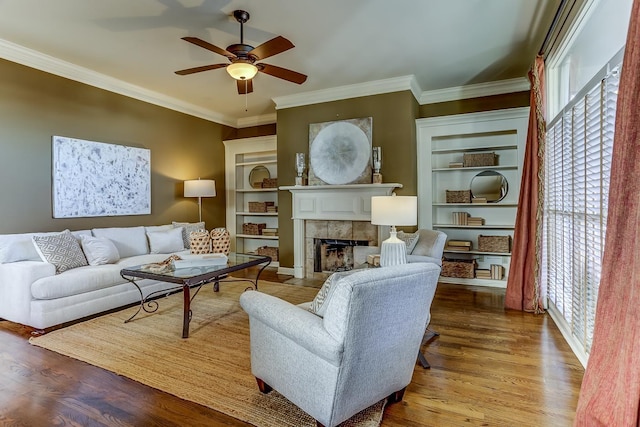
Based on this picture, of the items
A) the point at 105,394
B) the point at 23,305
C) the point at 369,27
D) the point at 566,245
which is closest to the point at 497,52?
the point at 369,27

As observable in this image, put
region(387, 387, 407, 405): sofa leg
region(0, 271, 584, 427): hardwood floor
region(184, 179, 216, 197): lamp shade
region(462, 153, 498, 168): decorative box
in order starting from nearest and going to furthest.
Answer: region(0, 271, 584, 427): hardwood floor < region(387, 387, 407, 405): sofa leg < region(462, 153, 498, 168): decorative box < region(184, 179, 216, 197): lamp shade

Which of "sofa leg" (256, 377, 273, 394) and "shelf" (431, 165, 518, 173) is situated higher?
"shelf" (431, 165, 518, 173)

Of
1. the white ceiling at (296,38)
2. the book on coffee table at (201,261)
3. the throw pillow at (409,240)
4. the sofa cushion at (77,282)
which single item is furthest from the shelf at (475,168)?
the sofa cushion at (77,282)

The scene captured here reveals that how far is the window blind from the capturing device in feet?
6.66

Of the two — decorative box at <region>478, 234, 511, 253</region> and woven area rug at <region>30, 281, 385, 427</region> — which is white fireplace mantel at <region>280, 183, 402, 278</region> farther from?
woven area rug at <region>30, 281, 385, 427</region>

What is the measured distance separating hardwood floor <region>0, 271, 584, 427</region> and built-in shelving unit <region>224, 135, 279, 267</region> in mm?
3831

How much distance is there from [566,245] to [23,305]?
4.72 m

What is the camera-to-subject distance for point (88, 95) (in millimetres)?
4340

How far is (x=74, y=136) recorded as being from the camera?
13.8 ft

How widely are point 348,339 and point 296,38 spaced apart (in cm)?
306

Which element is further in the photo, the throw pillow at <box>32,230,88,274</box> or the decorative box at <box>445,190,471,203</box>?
the decorative box at <box>445,190,471,203</box>

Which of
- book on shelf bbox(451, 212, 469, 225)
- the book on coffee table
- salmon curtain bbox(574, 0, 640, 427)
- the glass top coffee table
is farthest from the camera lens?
book on shelf bbox(451, 212, 469, 225)

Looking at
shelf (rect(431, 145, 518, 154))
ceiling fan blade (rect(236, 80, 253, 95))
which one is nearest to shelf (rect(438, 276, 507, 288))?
shelf (rect(431, 145, 518, 154))

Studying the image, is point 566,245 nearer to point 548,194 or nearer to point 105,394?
point 548,194
